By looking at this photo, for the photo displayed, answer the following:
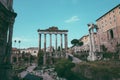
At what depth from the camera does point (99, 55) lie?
224 feet

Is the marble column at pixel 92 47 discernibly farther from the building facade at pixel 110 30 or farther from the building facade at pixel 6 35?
the building facade at pixel 6 35

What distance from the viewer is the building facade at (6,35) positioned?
2814cm

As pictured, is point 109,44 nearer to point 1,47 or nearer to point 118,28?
point 118,28

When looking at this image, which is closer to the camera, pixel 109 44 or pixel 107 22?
pixel 109 44

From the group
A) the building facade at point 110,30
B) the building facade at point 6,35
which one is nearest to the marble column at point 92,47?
the building facade at point 110,30

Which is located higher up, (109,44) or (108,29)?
(108,29)

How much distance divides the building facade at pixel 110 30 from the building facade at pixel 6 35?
184ft

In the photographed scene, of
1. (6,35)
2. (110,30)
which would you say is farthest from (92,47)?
(6,35)

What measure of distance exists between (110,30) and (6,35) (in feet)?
215

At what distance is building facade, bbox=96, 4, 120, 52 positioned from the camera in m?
79.3

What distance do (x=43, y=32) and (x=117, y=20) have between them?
36469 millimetres

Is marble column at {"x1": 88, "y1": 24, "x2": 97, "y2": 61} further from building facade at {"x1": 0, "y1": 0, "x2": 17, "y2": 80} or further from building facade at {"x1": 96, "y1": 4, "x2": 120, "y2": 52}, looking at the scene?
building facade at {"x1": 0, "y1": 0, "x2": 17, "y2": 80}

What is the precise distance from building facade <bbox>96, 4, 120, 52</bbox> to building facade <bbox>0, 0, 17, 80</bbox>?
56.2 metres

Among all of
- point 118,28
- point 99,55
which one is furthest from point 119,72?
point 118,28
